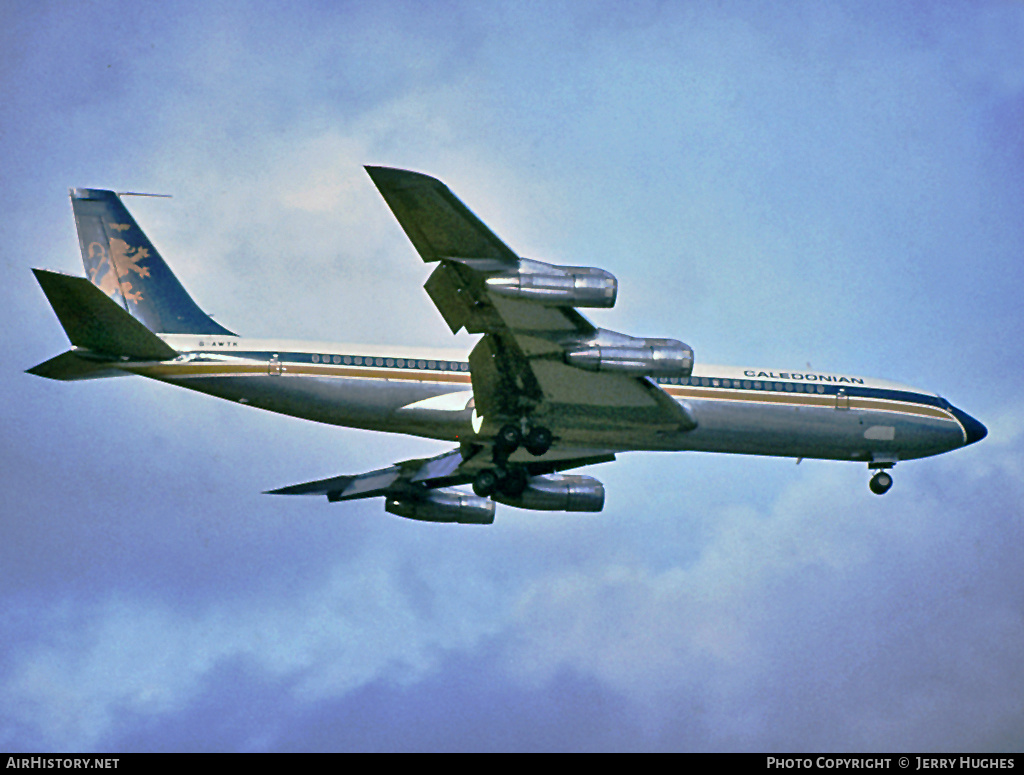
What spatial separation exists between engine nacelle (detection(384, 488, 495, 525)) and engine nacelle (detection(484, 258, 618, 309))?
12628 mm

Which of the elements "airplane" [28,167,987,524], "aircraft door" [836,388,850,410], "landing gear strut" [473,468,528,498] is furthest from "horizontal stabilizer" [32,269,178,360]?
"aircraft door" [836,388,850,410]

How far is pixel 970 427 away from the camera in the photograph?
3412 centimetres

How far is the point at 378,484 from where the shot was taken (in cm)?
3584

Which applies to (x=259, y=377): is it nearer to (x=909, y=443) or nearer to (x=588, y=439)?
(x=588, y=439)

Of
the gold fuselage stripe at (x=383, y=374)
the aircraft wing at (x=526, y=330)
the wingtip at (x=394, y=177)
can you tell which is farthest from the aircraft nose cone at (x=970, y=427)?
the wingtip at (x=394, y=177)

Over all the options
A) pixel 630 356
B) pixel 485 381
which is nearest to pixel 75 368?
pixel 485 381

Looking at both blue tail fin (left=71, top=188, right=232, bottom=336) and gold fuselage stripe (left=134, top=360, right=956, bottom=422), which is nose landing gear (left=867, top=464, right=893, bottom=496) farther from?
blue tail fin (left=71, top=188, right=232, bottom=336)

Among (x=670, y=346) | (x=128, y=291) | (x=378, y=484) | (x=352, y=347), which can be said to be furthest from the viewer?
(x=378, y=484)

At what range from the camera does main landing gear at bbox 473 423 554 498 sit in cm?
3030

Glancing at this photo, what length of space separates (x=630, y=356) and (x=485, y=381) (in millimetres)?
3936

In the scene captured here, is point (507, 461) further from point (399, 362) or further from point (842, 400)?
point (842, 400)

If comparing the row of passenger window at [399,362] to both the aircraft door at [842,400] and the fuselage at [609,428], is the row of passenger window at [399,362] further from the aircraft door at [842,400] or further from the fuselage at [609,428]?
the aircraft door at [842,400]
